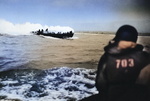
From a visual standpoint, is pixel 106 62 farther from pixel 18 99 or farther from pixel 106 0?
pixel 18 99

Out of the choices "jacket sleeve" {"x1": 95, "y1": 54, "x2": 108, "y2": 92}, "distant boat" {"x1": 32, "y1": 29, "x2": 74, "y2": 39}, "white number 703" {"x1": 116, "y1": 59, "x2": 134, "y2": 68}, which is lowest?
"jacket sleeve" {"x1": 95, "y1": 54, "x2": 108, "y2": 92}

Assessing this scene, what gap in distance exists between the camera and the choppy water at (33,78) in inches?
80.1

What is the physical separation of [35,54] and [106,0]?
1144 millimetres

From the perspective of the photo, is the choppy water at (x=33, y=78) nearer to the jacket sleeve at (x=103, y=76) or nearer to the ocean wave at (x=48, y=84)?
the ocean wave at (x=48, y=84)

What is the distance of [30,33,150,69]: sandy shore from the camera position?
214 centimetres

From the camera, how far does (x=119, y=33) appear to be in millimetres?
1549

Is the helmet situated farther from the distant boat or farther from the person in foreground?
the distant boat

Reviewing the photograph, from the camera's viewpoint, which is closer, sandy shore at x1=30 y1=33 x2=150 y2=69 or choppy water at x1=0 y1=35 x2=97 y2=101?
choppy water at x1=0 y1=35 x2=97 y2=101

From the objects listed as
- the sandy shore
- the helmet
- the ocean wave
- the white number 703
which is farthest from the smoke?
the white number 703

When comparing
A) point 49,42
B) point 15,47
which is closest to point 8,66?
point 15,47

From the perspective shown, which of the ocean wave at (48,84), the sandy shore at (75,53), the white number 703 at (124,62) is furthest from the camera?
the sandy shore at (75,53)

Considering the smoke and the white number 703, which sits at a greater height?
the smoke

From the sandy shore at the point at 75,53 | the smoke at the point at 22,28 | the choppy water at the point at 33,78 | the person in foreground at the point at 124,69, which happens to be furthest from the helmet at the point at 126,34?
the smoke at the point at 22,28

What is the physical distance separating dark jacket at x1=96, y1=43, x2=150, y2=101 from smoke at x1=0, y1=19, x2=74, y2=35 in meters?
0.87
